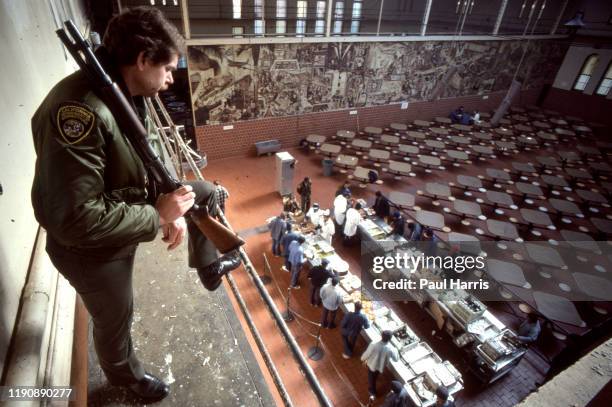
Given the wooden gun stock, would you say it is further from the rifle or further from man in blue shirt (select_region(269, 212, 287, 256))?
man in blue shirt (select_region(269, 212, 287, 256))

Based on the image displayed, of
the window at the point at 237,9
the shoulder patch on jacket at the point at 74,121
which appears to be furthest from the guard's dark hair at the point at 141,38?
the window at the point at 237,9

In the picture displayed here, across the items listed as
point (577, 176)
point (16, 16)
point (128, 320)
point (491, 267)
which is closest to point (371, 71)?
point (577, 176)

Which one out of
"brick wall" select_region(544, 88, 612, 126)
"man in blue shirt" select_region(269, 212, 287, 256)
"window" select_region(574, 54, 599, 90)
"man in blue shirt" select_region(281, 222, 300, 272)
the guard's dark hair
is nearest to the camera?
the guard's dark hair

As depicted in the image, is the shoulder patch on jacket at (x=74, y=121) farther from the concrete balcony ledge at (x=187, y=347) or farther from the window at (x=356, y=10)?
the window at (x=356, y=10)

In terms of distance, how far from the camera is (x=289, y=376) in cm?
631

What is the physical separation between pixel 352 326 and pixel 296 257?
2.11m

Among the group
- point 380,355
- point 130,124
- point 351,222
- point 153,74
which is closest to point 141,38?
point 153,74

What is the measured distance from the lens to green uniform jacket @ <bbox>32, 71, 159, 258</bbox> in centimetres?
140

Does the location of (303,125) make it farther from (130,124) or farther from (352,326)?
(130,124)

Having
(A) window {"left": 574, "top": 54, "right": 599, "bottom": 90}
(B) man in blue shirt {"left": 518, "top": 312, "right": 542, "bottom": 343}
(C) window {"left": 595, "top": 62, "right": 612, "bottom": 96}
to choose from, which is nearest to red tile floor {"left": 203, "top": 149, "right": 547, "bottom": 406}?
A: (B) man in blue shirt {"left": 518, "top": 312, "right": 542, "bottom": 343}

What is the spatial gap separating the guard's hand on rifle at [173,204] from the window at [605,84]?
26.5 meters

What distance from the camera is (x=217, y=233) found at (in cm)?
193

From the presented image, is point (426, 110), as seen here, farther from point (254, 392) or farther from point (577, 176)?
point (254, 392)

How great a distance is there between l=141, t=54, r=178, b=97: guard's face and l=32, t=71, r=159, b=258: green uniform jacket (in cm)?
29
